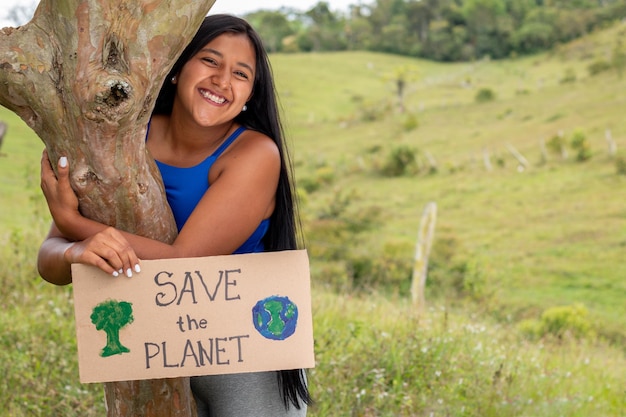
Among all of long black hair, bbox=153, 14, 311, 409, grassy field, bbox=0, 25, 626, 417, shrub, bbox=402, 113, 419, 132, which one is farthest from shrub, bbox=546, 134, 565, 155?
long black hair, bbox=153, 14, 311, 409

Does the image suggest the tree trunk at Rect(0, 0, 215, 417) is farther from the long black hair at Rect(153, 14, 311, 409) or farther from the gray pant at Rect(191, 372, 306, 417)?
the gray pant at Rect(191, 372, 306, 417)

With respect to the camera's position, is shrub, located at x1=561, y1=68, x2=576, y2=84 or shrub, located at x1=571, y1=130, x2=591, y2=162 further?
shrub, located at x1=561, y1=68, x2=576, y2=84

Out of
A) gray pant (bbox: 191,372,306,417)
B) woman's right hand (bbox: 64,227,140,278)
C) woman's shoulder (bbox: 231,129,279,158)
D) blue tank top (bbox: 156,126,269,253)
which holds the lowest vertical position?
gray pant (bbox: 191,372,306,417)

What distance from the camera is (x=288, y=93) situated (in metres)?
50.4

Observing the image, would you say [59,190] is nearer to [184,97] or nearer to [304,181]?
[184,97]

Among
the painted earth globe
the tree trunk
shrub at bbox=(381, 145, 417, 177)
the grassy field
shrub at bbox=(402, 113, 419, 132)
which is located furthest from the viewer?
shrub at bbox=(402, 113, 419, 132)

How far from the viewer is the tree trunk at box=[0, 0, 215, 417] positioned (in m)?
1.54

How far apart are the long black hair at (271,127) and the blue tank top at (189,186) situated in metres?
0.05

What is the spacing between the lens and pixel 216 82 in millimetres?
1851

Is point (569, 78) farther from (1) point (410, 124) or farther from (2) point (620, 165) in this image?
(2) point (620, 165)

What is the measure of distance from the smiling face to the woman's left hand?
35cm

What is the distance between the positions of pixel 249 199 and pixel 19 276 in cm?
443

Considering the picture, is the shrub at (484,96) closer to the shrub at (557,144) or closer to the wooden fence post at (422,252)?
the shrub at (557,144)

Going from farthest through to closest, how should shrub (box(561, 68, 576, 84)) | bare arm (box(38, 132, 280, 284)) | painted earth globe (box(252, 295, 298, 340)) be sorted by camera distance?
shrub (box(561, 68, 576, 84)), painted earth globe (box(252, 295, 298, 340)), bare arm (box(38, 132, 280, 284))
